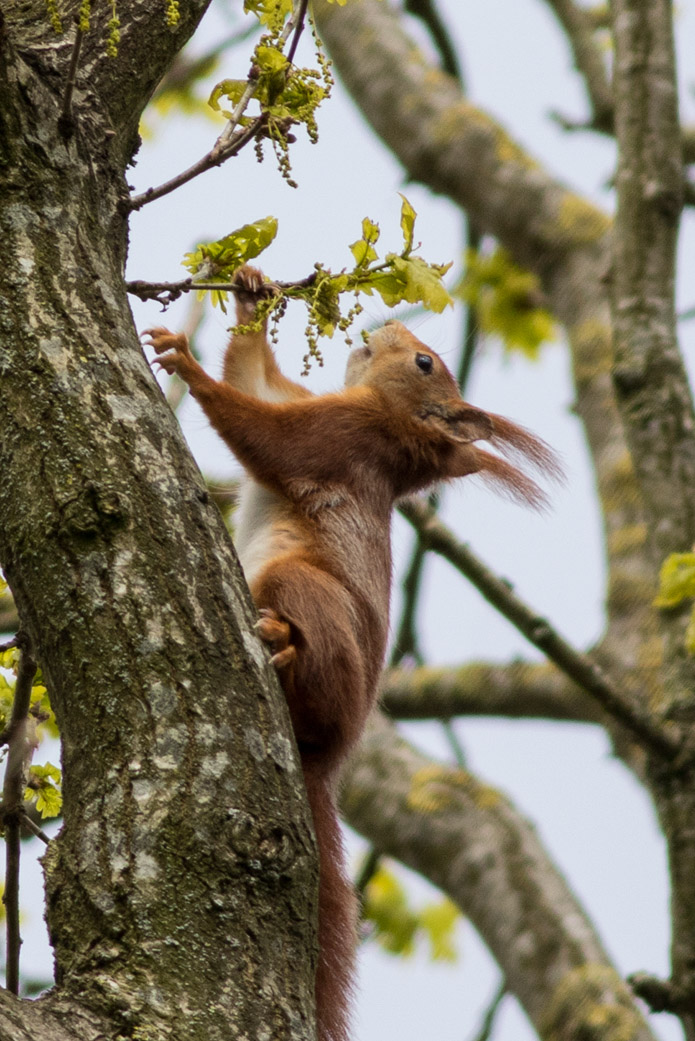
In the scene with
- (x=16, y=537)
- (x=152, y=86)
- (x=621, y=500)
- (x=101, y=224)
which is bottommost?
(x=16, y=537)

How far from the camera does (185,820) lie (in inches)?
87.6

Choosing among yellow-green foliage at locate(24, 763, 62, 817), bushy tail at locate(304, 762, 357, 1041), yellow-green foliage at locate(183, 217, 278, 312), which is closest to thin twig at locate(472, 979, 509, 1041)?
bushy tail at locate(304, 762, 357, 1041)

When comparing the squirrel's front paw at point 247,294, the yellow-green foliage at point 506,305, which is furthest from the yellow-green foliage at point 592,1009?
the yellow-green foliage at point 506,305

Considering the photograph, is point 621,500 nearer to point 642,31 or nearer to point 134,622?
point 642,31

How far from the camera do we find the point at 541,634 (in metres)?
5.47

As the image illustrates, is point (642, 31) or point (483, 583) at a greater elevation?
point (642, 31)

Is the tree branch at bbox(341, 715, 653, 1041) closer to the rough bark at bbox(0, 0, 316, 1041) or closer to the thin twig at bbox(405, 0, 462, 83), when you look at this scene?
the rough bark at bbox(0, 0, 316, 1041)

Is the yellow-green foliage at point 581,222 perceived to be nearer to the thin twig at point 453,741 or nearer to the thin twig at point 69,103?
the thin twig at point 453,741

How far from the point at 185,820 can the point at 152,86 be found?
1.72 metres

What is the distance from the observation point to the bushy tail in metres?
3.19

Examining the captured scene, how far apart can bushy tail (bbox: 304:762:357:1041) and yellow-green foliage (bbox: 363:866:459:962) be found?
5001mm

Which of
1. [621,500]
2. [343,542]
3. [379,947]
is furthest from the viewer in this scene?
[379,947]

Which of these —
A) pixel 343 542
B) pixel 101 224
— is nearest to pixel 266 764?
pixel 101 224

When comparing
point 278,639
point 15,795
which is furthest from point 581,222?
point 15,795
